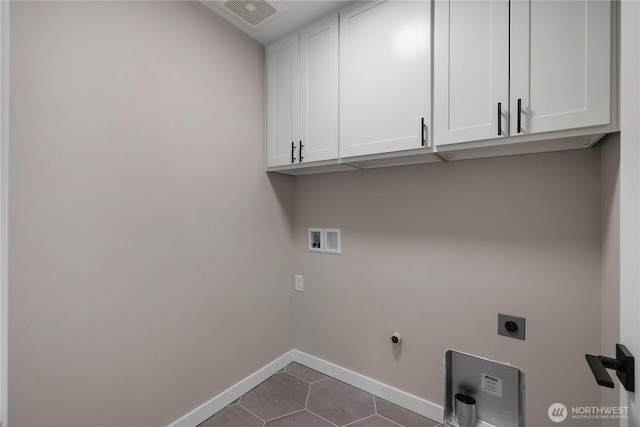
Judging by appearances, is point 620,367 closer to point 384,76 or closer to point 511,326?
point 511,326

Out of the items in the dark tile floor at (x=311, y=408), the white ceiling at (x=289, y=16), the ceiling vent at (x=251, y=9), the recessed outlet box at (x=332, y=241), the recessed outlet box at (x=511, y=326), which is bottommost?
the dark tile floor at (x=311, y=408)

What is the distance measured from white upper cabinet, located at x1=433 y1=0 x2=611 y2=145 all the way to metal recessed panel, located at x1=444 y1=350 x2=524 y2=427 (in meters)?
1.04

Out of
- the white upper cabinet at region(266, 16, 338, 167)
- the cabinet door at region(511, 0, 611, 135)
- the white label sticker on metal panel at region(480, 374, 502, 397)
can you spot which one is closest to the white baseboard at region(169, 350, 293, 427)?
the white upper cabinet at region(266, 16, 338, 167)

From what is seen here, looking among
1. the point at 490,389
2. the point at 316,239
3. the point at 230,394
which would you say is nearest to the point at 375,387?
the point at 230,394

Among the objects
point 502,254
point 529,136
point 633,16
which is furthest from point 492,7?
point 502,254

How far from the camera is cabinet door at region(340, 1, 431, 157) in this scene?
58.9 inches

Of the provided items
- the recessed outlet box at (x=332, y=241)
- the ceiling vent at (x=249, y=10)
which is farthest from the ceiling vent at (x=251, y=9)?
the recessed outlet box at (x=332, y=241)

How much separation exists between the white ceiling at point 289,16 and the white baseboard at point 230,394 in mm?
2523

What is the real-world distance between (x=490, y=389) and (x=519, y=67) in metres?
1.31

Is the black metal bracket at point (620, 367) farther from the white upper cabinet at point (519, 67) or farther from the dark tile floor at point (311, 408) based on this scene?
the dark tile floor at point (311, 408)

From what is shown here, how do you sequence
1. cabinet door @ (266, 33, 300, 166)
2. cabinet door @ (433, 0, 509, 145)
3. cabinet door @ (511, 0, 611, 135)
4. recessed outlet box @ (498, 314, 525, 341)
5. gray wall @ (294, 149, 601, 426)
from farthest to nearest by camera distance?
cabinet door @ (266, 33, 300, 166) → recessed outlet box @ (498, 314, 525, 341) → gray wall @ (294, 149, 601, 426) → cabinet door @ (433, 0, 509, 145) → cabinet door @ (511, 0, 611, 135)

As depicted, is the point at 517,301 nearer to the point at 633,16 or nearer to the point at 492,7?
the point at 633,16

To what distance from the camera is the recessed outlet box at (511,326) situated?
4.98 feet

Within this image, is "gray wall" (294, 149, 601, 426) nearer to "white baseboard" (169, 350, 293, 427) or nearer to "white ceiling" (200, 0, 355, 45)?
"white baseboard" (169, 350, 293, 427)
